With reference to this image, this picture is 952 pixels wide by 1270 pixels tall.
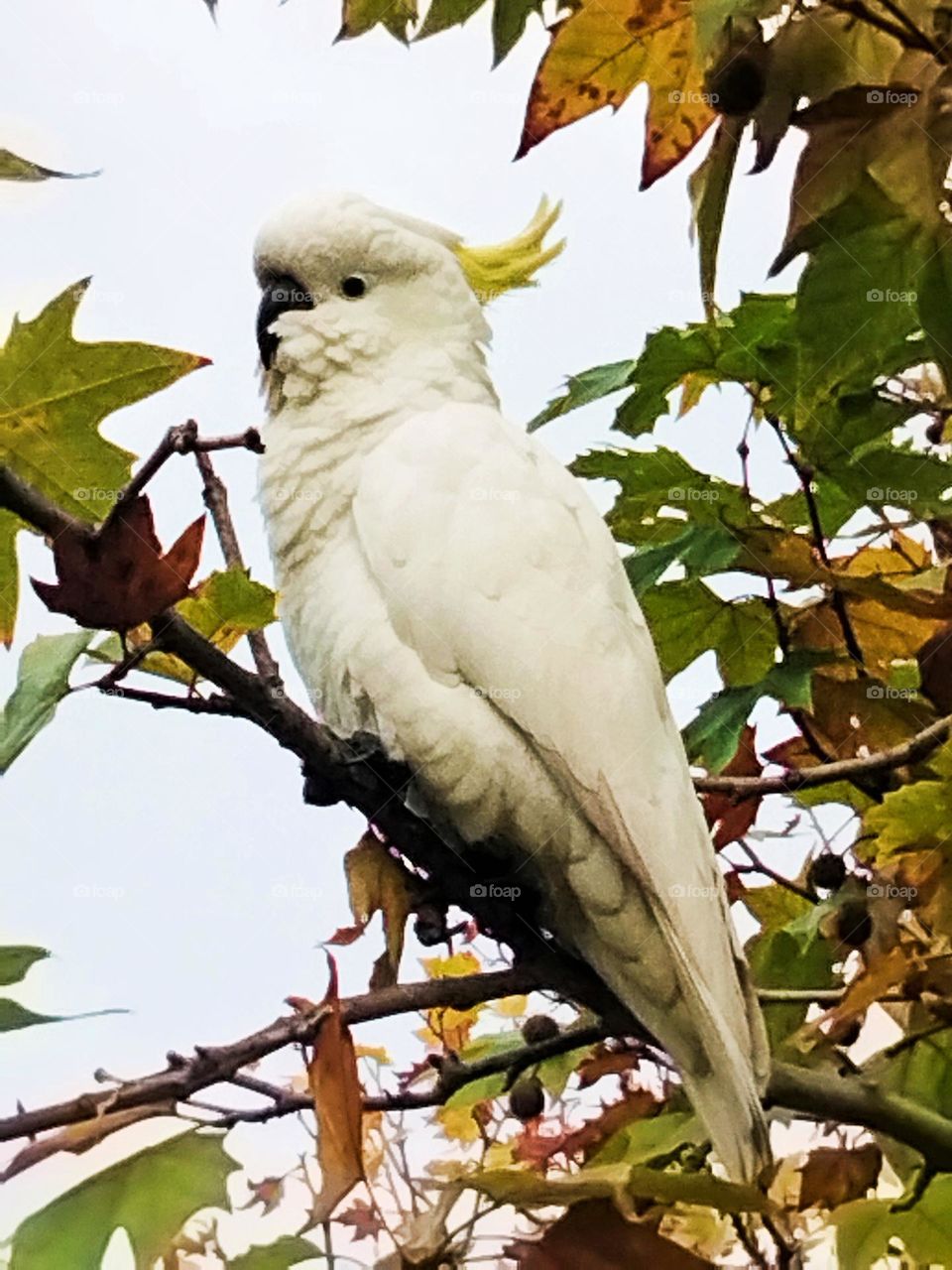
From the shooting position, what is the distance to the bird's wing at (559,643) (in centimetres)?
64

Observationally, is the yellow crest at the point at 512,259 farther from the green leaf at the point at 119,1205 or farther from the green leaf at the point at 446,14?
the green leaf at the point at 119,1205

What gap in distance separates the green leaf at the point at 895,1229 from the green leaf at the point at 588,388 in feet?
1.44

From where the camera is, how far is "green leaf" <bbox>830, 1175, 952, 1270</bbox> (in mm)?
585

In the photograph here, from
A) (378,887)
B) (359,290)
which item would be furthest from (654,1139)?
(359,290)

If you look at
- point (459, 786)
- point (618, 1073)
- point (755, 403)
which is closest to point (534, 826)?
point (459, 786)

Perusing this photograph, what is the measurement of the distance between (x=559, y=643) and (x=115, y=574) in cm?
33

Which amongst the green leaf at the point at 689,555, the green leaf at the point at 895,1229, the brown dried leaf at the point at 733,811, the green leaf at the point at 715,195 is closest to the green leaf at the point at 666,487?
the green leaf at the point at 689,555

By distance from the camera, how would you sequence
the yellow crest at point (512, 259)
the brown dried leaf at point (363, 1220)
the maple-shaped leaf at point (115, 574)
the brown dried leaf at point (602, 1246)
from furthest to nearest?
the yellow crest at point (512, 259) → the brown dried leaf at point (363, 1220) → the brown dried leaf at point (602, 1246) → the maple-shaped leaf at point (115, 574)

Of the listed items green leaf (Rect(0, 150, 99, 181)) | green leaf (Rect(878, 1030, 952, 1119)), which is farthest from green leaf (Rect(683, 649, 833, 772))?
green leaf (Rect(0, 150, 99, 181))

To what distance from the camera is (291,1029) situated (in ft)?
1.60

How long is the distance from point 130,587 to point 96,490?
14cm

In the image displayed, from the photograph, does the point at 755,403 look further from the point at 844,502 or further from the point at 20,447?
the point at 20,447

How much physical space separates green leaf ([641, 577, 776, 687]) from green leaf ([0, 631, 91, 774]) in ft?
1.21

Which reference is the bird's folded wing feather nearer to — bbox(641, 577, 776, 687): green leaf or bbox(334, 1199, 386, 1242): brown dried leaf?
bbox(641, 577, 776, 687): green leaf
